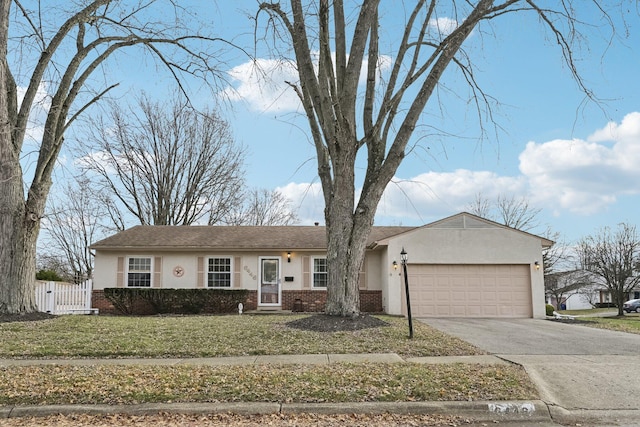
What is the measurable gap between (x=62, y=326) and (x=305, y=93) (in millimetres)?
7448

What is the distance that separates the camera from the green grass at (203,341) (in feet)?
28.2

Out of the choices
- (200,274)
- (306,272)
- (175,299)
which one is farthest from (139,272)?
(306,272)

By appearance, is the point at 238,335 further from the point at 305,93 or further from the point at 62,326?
the point at 305,93

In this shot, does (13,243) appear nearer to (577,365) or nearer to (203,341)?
(203,341)

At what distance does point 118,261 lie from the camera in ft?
63.1

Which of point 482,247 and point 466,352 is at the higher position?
point 482,247

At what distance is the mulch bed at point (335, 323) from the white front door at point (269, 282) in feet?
27.1

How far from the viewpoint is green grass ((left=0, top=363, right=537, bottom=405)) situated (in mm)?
5742

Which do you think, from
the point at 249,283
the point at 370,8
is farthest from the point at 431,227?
the point at 370,8

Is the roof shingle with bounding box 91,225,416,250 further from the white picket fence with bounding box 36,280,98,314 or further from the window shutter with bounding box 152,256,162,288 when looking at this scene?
the white picket fence with bounding box 36,280,98,314

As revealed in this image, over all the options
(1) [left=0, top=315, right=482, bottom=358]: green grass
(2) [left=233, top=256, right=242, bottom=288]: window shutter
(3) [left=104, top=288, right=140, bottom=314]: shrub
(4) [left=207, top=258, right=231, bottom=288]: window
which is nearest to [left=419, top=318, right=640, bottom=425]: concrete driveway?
(1) [left=0, top=315, right=482, bottom=358]: green grass

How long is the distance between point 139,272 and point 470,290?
1220 centimetres

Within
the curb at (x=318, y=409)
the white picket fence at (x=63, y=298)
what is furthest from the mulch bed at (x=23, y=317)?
the curb at (x=318, y=409)

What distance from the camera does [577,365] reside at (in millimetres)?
7438
